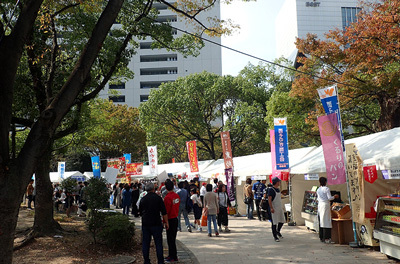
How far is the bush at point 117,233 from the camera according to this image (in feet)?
25.9

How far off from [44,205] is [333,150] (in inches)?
312

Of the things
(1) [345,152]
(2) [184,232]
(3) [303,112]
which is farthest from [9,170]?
(3) [303,112]

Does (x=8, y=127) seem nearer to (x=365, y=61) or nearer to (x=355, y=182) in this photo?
(x=355, y=182)

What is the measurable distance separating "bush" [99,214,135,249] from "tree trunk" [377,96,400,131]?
12.3 meters

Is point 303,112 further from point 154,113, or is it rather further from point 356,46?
point 154,113

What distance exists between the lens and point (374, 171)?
7.70 m

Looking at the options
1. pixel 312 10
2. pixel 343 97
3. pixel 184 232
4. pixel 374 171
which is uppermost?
pixel 312 10

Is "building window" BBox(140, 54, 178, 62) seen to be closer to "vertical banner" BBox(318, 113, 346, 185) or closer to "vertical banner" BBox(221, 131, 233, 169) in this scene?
"vertical banner" BBox(221, 131, 233, 169)

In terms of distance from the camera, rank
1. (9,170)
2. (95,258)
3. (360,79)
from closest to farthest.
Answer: (9,170)
(95,258)
(360,79)

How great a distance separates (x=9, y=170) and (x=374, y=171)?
6.95 meters

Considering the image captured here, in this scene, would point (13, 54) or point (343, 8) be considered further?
point (343, 8)

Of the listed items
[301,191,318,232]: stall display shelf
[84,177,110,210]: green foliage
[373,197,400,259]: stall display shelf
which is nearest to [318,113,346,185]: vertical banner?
[373,197,400,259]: stall display shelf

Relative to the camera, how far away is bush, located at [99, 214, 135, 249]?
25.9ft

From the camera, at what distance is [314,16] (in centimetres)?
7156
